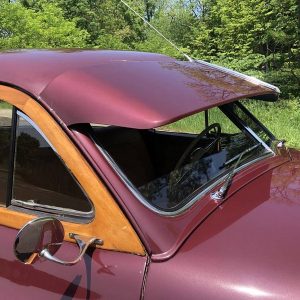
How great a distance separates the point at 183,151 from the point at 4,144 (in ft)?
3.07

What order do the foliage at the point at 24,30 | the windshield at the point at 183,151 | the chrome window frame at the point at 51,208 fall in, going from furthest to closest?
the foliage at the point at 24,30
the windshield at the point at 183,151
the chrome window frame at the point at 51,208

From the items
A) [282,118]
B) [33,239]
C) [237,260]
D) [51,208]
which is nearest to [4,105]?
[51,208]

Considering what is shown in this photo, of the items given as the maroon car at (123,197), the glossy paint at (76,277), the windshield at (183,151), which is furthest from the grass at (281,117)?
the glossy paint at (76,277)

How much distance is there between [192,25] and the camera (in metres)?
35.7

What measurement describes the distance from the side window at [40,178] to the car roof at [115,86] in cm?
19

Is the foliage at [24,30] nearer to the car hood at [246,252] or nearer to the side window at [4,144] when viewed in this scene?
the side window at [4,144]

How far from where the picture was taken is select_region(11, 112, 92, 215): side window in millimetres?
1976

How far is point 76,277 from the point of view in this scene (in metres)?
1.75

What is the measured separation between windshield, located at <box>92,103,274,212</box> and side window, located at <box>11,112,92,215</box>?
205 millimetres

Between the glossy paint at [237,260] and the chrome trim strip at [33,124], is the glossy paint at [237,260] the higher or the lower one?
the lower one

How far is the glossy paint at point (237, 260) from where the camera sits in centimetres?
152

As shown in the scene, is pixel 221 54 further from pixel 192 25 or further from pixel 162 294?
pixel 162 294

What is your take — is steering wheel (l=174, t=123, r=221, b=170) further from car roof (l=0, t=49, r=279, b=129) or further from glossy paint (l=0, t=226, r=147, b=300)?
glossy paint (l=0, t=226, r=147, b=300)

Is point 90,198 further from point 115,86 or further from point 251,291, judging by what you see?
point 251,291
